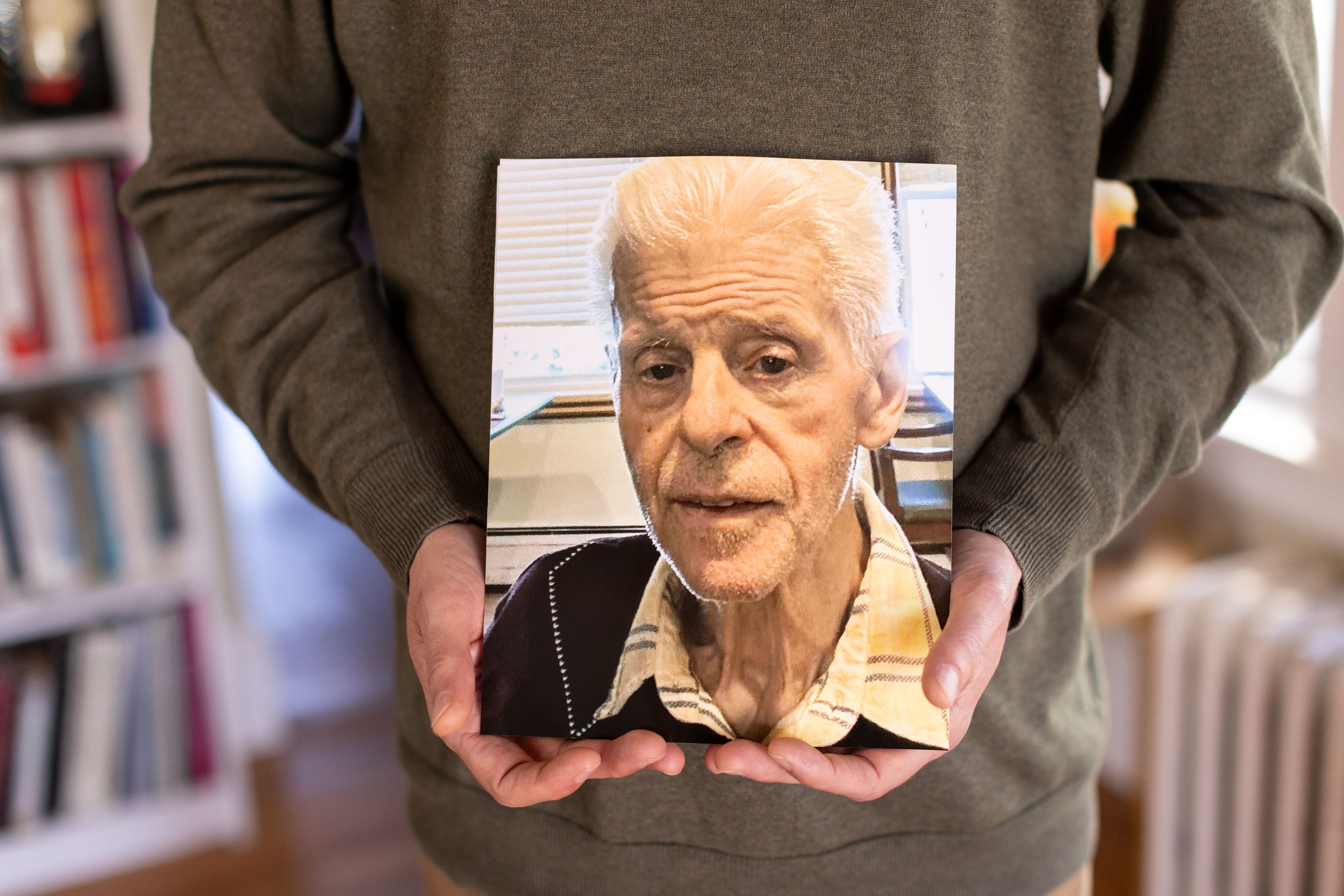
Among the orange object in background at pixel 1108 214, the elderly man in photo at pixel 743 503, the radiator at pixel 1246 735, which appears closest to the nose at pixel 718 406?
the elderly man in photo at pixel 743 503

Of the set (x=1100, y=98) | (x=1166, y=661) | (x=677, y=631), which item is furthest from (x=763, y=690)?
(x=1166, y=661)

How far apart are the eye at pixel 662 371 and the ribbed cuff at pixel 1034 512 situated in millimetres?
203

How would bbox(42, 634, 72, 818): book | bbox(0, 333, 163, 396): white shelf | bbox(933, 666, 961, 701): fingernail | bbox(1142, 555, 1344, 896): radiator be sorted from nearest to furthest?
bbox(933, 666, 961, 701): fingernail → bbox(1142, 555, 1344, 896): radiator → bbox(0, 333, 163, 396): white shelf → bbox(42, 634, 72, 818): book

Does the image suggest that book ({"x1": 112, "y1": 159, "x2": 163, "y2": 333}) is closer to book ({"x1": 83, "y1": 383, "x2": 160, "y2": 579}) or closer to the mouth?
book ({"x1": 83, "y1": 383, "x2": 160, "y2": 579})

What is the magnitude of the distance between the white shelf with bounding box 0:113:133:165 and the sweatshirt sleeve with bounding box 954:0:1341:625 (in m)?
1.56

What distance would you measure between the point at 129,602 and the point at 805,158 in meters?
1.70

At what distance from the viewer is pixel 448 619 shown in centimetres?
68

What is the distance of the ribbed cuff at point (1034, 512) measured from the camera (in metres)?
0.69

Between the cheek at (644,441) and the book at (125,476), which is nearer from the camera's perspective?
the cheek at (644,441)

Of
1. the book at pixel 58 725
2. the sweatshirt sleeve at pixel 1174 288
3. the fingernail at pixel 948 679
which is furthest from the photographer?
the book at pixel 58 725

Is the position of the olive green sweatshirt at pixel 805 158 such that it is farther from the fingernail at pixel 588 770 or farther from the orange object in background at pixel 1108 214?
the orange object in background at pixel 1108 214

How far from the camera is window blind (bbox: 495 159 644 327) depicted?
68cm

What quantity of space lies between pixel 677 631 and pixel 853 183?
0.29 m

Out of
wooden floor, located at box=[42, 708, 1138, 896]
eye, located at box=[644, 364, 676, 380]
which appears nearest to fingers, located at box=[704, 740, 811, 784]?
eye, located at box=[644, 364, 676, 380]
